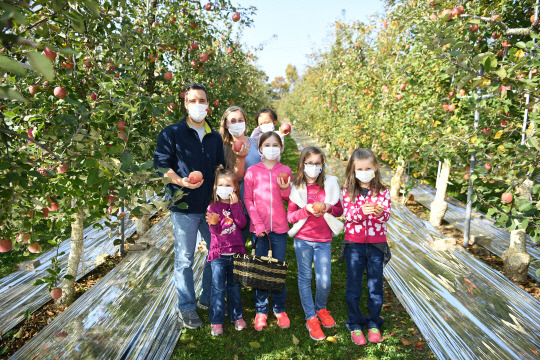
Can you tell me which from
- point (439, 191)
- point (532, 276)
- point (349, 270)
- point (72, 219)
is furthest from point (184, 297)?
point (439, 191)

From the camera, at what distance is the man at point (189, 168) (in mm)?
2684

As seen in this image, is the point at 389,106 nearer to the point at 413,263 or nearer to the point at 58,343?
the point at 413,263

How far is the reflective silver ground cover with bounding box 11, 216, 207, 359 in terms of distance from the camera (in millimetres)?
2488

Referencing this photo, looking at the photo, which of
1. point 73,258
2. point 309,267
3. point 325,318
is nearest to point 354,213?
point 309,267

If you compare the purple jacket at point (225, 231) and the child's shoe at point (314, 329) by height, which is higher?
the purple jacket at point (225, 231)

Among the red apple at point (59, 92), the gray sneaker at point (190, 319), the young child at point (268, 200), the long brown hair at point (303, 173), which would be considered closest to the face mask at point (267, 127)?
the young child at point (268, 200)

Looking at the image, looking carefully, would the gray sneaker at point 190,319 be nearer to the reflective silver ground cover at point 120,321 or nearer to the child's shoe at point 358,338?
the reflective silver ground cover at point 120,321

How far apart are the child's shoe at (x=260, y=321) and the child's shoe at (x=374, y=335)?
87 cm

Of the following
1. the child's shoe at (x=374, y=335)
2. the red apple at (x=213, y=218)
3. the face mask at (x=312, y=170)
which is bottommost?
the child's shoe at (x=374, y=335)

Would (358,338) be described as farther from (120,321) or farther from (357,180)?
(120,321)

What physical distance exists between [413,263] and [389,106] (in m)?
2.98

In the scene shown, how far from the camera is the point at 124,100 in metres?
2.14

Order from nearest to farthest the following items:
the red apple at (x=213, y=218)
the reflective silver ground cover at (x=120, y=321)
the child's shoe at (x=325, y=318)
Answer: the reflective silver ground cover at (x=120, y=321), the red apple at (x=213, y=218), the child's shoe at (x=325, y=318)

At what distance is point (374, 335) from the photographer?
2.78 meters
